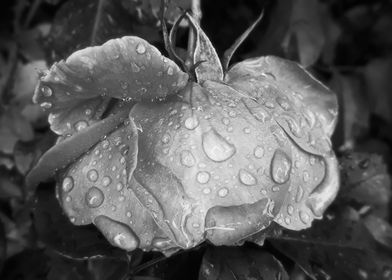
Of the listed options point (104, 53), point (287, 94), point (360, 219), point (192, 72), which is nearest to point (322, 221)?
point (360, 219)

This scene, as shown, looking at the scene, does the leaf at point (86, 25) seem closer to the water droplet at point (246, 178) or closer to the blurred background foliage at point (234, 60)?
the blurred background foliage at point (234, 60)

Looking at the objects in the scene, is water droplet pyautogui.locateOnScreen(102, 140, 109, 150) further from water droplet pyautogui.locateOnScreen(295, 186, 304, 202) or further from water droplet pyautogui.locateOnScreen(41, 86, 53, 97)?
water droplet pyautogui.locateOnScreen(295, 186, 304, 202)

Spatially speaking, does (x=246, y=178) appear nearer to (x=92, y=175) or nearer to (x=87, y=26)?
(x=92, y=175)

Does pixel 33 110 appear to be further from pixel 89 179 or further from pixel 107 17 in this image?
pixel 89 179

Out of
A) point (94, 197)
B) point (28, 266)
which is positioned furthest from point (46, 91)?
point (28, 266)

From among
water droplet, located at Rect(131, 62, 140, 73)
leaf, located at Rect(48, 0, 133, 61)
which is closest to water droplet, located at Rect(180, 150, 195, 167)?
water droplet, located at Rect(131, 62, 140, 73)

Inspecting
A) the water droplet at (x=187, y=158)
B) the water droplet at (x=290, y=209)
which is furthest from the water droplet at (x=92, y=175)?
the water droplet at (x=290, y=209)
